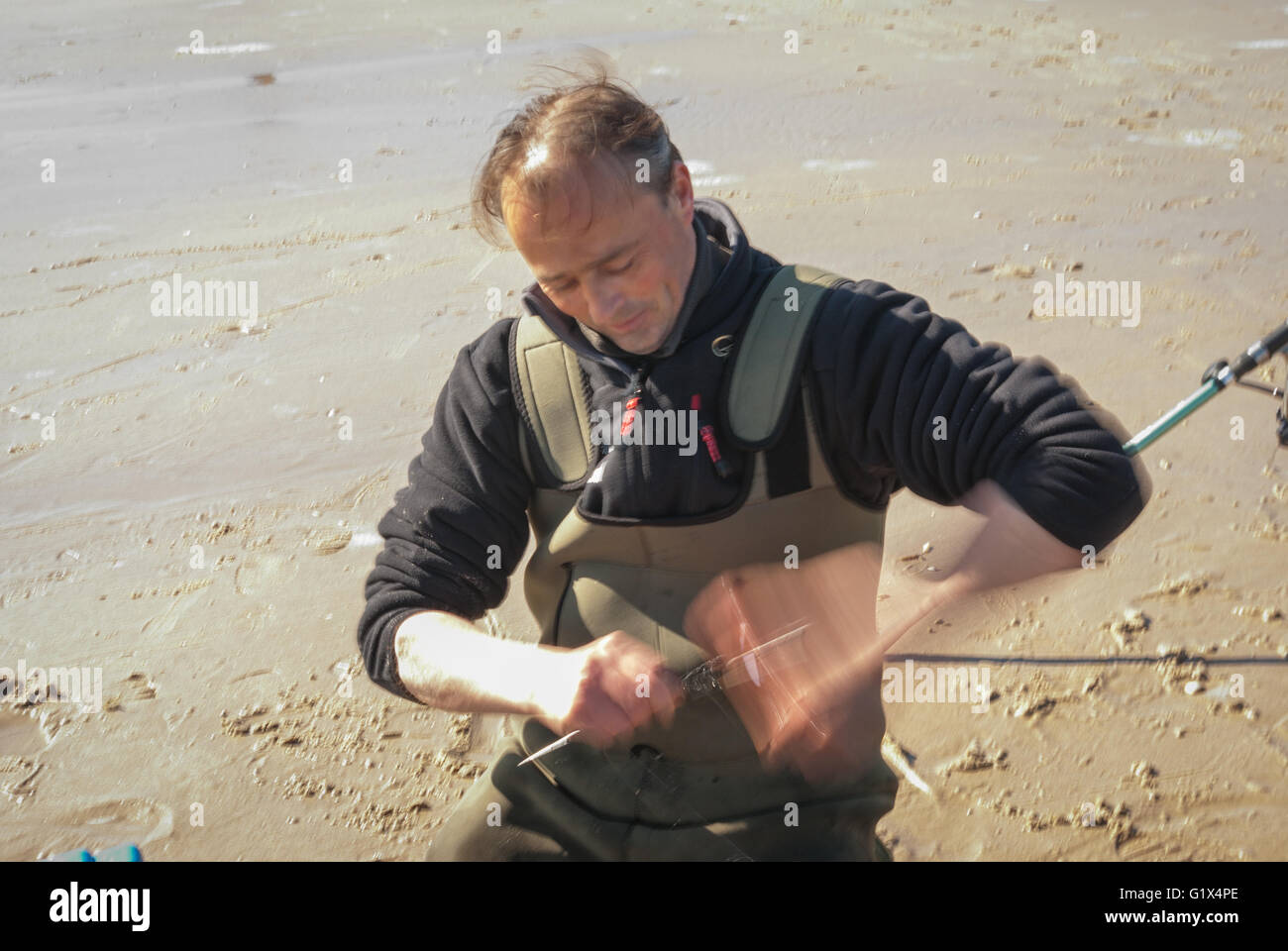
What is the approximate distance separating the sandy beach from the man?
195 mm

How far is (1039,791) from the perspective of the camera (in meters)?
2.87

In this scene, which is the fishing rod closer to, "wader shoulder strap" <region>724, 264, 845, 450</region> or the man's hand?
"wader shoulder strap" <region>724, 264, 845, 450</region>

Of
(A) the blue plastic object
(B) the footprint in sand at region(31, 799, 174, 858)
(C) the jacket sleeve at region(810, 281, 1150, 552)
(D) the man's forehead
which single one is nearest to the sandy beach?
(B) the footprint in sand at region(31, 799, 174, 858)

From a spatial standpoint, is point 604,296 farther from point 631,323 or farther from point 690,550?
point 690,550

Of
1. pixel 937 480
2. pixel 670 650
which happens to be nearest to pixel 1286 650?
pixel 937 480

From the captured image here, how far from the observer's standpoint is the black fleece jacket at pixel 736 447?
1.71 m

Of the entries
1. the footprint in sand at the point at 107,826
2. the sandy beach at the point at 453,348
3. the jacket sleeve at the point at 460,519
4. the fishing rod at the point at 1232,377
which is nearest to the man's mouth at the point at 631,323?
the jacket sleeve at the point at 460,519

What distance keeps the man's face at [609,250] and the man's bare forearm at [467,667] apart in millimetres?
515

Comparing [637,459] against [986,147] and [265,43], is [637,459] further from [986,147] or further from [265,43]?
[265,43]

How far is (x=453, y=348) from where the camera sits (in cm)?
514

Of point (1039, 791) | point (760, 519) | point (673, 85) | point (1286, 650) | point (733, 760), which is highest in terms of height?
point (673, 85)

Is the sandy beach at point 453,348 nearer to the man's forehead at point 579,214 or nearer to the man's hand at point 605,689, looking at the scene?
the man's hand at point 605,689

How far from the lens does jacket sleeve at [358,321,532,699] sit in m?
1.94
